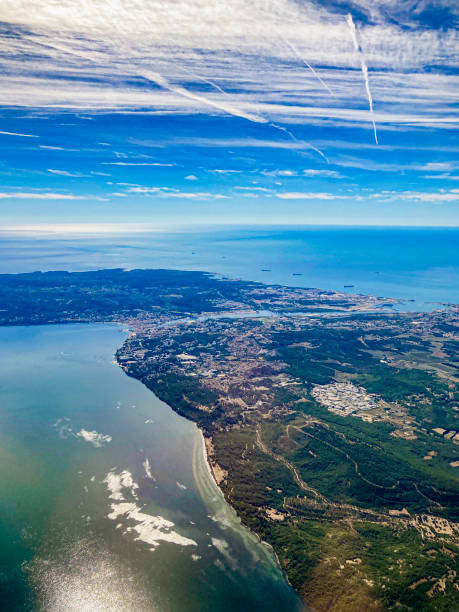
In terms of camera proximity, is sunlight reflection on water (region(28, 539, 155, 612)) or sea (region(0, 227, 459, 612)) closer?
sunlight reflection on water (region(28, 539, 155, 612))

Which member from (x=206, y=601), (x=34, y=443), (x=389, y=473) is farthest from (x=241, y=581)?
(x=34, y=443)

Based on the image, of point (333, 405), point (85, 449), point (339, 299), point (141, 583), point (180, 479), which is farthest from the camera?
point (339, 299)

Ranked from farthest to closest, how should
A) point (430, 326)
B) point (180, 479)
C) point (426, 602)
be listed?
point (430, 326)
point (180, 479)
point (426, 602)

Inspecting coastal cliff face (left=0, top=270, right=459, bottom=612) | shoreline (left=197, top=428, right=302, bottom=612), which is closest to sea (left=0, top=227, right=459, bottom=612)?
shoreline (left=197, top=428, right=302, bottom=612)

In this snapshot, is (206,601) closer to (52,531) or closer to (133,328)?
(52,531)

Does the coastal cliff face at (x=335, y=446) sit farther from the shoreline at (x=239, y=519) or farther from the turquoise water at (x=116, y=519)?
the turquoise water at (x=116, y=519)

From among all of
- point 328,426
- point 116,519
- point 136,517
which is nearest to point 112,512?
point 116,519

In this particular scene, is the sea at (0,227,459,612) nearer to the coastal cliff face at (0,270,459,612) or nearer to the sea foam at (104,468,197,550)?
the sea foam at (104,468,197,550)
